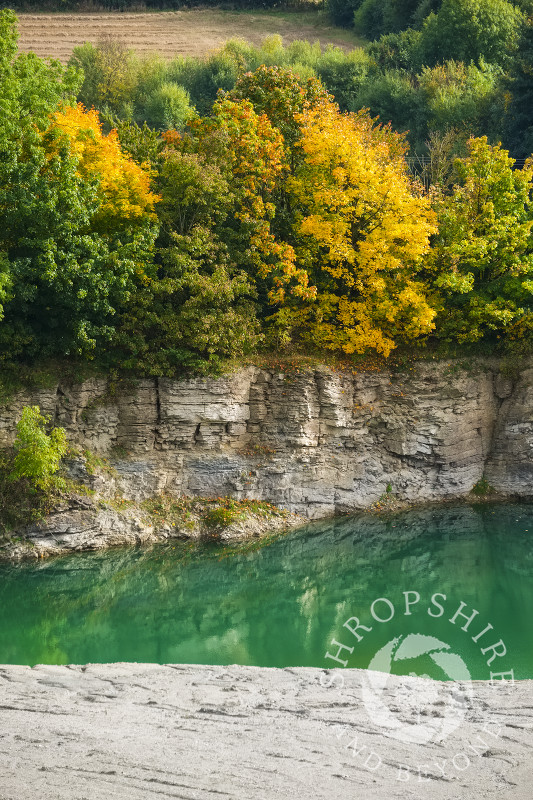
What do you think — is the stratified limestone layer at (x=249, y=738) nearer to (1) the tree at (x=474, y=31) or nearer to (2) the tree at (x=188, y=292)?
(2) the tree at (x=188, y=292)

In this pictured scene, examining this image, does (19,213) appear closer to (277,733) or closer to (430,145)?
(277,733)

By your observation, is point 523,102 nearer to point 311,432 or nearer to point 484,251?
point 484,251

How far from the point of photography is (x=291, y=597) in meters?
29.3

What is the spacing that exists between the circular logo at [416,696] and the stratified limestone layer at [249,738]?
63 millimetres

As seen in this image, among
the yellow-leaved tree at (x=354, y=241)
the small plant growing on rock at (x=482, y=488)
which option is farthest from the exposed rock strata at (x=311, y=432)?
the yellow-leaved tree at (x=354, y=241)

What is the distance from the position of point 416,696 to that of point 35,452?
54.3 feet

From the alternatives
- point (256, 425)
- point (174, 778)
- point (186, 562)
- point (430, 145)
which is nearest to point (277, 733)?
point (174, 778)

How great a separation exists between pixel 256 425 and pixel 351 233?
8.99 metres

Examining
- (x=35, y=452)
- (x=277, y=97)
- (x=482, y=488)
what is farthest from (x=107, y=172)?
(x=482, y=488)

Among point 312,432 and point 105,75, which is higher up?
point 105,75

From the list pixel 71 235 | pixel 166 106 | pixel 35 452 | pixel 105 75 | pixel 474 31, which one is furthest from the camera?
pixel 105 75

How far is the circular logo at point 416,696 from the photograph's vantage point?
1720 centimetres

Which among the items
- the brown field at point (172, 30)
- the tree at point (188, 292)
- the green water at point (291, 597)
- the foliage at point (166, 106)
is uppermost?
the brown field at point (172, 30)

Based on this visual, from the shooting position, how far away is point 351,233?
120ft
